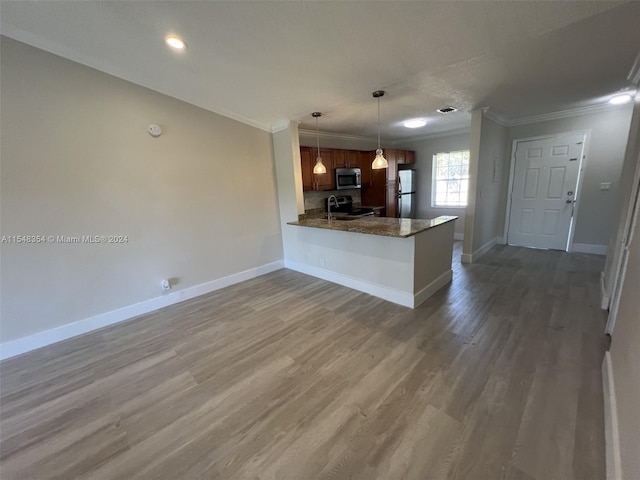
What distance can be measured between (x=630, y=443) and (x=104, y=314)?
13.8 feet

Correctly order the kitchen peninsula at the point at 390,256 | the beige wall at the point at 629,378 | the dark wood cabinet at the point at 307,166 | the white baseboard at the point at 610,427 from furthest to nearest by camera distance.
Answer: the dark wood cabinet at the point at 307,166, the kitchen peninsula at the point at 390,256, the white baseboard at the point at 610,427, the beige wall at the point at 629,378

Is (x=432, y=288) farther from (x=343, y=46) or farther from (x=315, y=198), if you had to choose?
(x=315, y=198)

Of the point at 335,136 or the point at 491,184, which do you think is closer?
the point at 491,184

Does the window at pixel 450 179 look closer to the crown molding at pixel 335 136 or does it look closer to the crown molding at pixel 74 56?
the crown molding at pixel 335 136

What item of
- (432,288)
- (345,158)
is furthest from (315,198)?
(432,288)

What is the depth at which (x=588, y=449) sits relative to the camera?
4.35 ft

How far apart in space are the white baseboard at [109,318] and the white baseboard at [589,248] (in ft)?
18.8

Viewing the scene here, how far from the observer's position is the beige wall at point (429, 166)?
5.71 m

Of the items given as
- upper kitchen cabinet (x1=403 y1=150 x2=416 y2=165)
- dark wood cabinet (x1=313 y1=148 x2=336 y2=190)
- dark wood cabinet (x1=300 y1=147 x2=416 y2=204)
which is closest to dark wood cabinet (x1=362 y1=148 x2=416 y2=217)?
dark wood cabinet (x1=300 y1=147 x2=416 y2=204)

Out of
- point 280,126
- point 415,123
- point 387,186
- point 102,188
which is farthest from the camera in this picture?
point 387,186

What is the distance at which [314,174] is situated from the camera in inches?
186

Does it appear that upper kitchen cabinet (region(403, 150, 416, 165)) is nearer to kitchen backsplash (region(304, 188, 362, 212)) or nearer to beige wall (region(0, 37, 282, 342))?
kitchen backsplash (region(304, 188, 362, 212))

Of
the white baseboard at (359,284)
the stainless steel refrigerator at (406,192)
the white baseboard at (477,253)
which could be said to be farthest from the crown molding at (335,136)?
the white baseboard at (477,253)

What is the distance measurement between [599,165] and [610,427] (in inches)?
182
